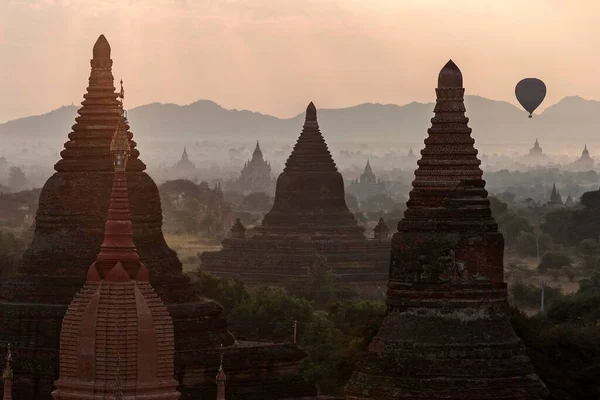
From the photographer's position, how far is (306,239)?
79.8 meters

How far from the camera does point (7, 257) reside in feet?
225

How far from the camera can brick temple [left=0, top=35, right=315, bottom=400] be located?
44.1m

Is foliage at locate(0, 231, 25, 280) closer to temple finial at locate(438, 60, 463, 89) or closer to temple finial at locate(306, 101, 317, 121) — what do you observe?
temple finial at locate(306, 101, 317, 121)

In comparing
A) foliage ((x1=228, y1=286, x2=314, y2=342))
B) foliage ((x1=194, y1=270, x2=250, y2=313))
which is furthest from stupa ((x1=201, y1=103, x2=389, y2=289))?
foliage ((x1=228, y1=286, x2=314, y2=342))

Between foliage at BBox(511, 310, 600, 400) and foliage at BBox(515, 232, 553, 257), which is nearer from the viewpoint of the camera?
foliage at BBox(511, 310, 600, 400)

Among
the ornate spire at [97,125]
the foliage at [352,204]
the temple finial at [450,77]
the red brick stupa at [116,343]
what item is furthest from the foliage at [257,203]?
the red brick stupa at [116,343]

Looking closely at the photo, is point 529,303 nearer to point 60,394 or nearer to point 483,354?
point 483,354

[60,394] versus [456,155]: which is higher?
[456,155]

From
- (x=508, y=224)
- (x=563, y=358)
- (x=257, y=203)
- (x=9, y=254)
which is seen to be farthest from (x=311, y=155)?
(x=257, y=203)

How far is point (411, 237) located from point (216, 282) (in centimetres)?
2762

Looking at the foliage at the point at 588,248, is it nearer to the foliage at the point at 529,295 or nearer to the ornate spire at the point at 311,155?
the foliage at the point at 529,295

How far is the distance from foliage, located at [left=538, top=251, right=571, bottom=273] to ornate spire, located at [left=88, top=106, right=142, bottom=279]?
69.1 metres

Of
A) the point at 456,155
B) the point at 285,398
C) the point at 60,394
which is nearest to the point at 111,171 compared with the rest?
the point at 285,398

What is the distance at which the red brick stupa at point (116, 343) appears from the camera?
105 ft
